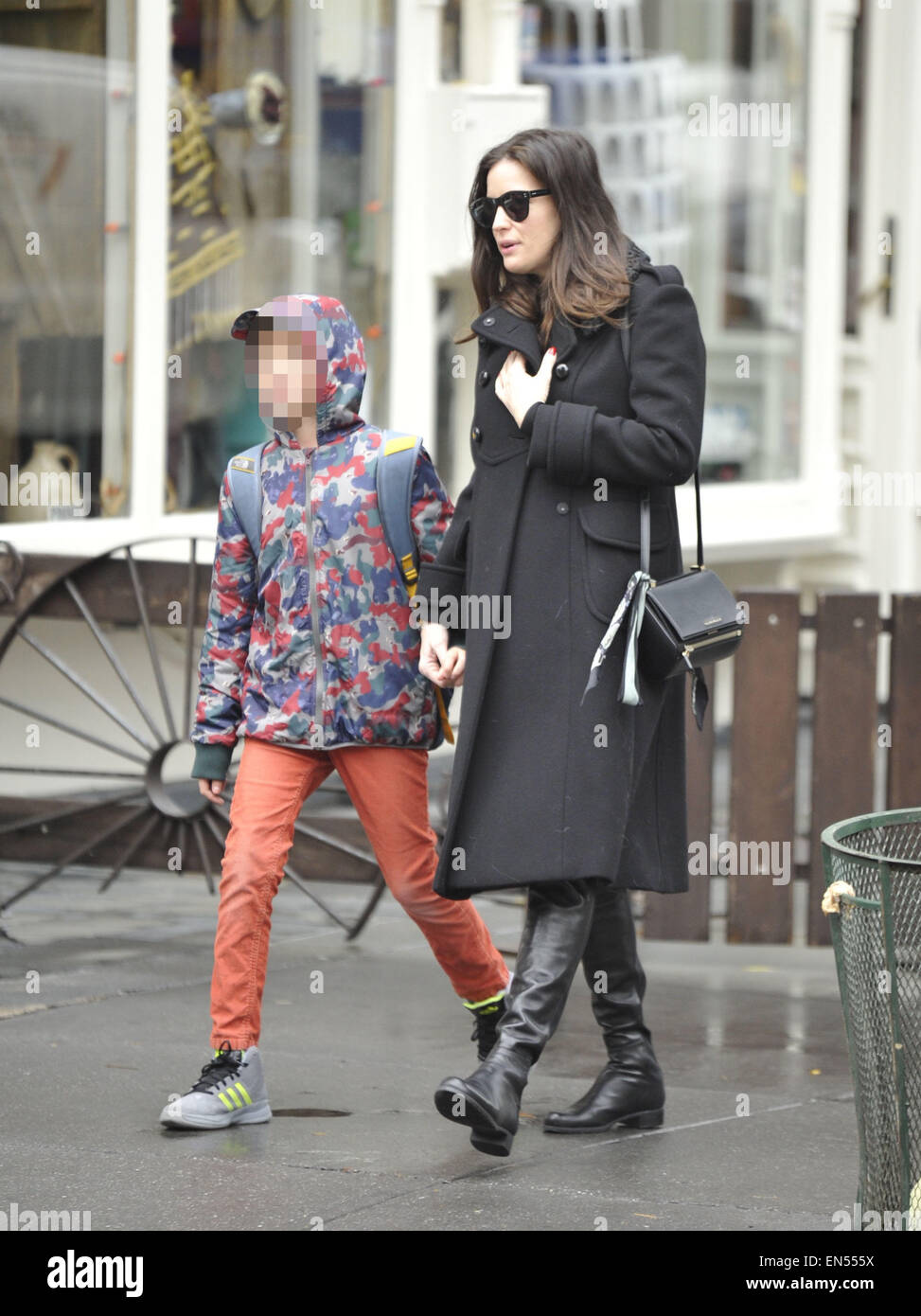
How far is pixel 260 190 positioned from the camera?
28.0 ft

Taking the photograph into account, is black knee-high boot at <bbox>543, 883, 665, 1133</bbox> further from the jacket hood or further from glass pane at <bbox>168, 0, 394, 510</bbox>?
glass pane at <bbox>168, 0, 394, 510</bbox>

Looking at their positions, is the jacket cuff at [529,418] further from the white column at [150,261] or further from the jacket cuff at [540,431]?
the white column at [150,261]

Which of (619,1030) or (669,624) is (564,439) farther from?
(619,1030)

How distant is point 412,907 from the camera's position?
457 centimetres

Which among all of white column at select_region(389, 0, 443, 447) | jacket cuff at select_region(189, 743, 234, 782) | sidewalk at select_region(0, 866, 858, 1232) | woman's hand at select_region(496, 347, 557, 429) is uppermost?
white column at select_region(389, 0, 443, 447)

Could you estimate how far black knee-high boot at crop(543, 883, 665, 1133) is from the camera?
440cm

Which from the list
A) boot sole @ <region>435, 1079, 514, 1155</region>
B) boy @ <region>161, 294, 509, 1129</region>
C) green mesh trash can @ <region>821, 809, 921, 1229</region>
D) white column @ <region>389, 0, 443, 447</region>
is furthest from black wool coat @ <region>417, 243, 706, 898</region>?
white column @ <region>389, 0, 443, 447</region>

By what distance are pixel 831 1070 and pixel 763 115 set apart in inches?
290

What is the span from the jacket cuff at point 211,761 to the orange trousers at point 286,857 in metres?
0.07

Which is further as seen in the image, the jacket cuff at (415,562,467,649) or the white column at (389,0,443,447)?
the white column at (389,0,443,447)

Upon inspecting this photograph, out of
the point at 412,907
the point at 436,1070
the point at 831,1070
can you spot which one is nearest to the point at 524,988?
the point at 412,907

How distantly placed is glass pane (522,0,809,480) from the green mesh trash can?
7.63 meters
